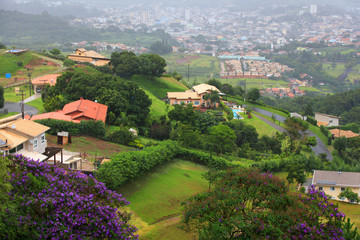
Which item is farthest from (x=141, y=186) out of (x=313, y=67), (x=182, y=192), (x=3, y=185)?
(x=313, y=67)

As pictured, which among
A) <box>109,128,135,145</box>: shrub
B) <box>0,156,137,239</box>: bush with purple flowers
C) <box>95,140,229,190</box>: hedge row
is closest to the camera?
<box>0,156,137,239</box>: bush with purple flowers

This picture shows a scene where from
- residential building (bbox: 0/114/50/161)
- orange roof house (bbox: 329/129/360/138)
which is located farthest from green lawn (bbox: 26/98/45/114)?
orange roof house (bbox: 329/129/360/138)

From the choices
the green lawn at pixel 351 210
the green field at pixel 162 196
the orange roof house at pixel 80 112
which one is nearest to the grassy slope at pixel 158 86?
the orange roof house at pixel 80 112

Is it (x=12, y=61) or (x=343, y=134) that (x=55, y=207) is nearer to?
(x=343, y=134)

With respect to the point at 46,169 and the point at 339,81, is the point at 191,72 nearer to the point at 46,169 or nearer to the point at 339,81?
the point at 339,81

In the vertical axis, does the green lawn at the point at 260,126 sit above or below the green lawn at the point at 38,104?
below

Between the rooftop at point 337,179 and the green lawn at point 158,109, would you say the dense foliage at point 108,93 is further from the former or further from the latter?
the rooftop at point 337,179

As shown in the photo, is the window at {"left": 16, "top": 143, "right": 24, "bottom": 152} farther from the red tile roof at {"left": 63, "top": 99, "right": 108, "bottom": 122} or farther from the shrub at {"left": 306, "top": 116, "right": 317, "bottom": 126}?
the shrub at {"left": 306, "top": 116, "right": 317, "bottom": 126}
